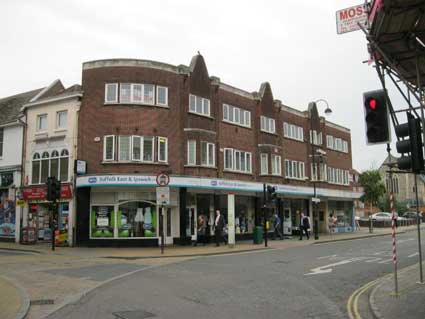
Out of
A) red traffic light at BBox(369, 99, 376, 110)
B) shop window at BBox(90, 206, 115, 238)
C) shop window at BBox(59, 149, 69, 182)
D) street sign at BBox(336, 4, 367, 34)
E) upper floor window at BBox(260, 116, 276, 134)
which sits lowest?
shop window at BBox(90, 206, 115, 238)

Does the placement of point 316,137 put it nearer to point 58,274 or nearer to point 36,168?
point 36,168

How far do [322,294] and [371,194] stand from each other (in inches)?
1935

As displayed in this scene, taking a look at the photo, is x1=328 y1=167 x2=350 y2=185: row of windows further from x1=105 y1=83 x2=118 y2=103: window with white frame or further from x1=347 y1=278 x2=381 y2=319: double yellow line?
x1=347 y1=278 x2=381 y2=319: double yellow line

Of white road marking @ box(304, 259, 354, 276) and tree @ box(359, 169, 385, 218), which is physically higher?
tree @ box(359, 169, 385, 218)

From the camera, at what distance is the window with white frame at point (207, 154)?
29.3m

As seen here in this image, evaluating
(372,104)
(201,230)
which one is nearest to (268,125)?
(201,230)

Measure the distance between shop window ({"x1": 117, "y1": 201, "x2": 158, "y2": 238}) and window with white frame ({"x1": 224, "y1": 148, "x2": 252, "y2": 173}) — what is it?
6780mm

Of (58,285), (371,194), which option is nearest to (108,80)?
(58,285)

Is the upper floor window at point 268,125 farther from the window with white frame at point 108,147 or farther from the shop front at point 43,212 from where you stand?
the shop front at point 43,212

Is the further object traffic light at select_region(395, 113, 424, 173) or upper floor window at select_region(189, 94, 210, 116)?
upper floor window at select_region(189, 94, 210, 116)

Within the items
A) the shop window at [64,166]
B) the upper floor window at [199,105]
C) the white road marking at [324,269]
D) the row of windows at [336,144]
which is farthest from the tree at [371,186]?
the white road marking at [324,269]

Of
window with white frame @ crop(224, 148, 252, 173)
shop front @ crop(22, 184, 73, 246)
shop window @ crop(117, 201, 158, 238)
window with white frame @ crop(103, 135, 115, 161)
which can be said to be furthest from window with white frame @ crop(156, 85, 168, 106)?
shop front @ crop(22, 184, 73, 246)

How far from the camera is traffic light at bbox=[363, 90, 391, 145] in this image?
9258 millimetres

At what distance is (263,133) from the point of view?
35312 mm
